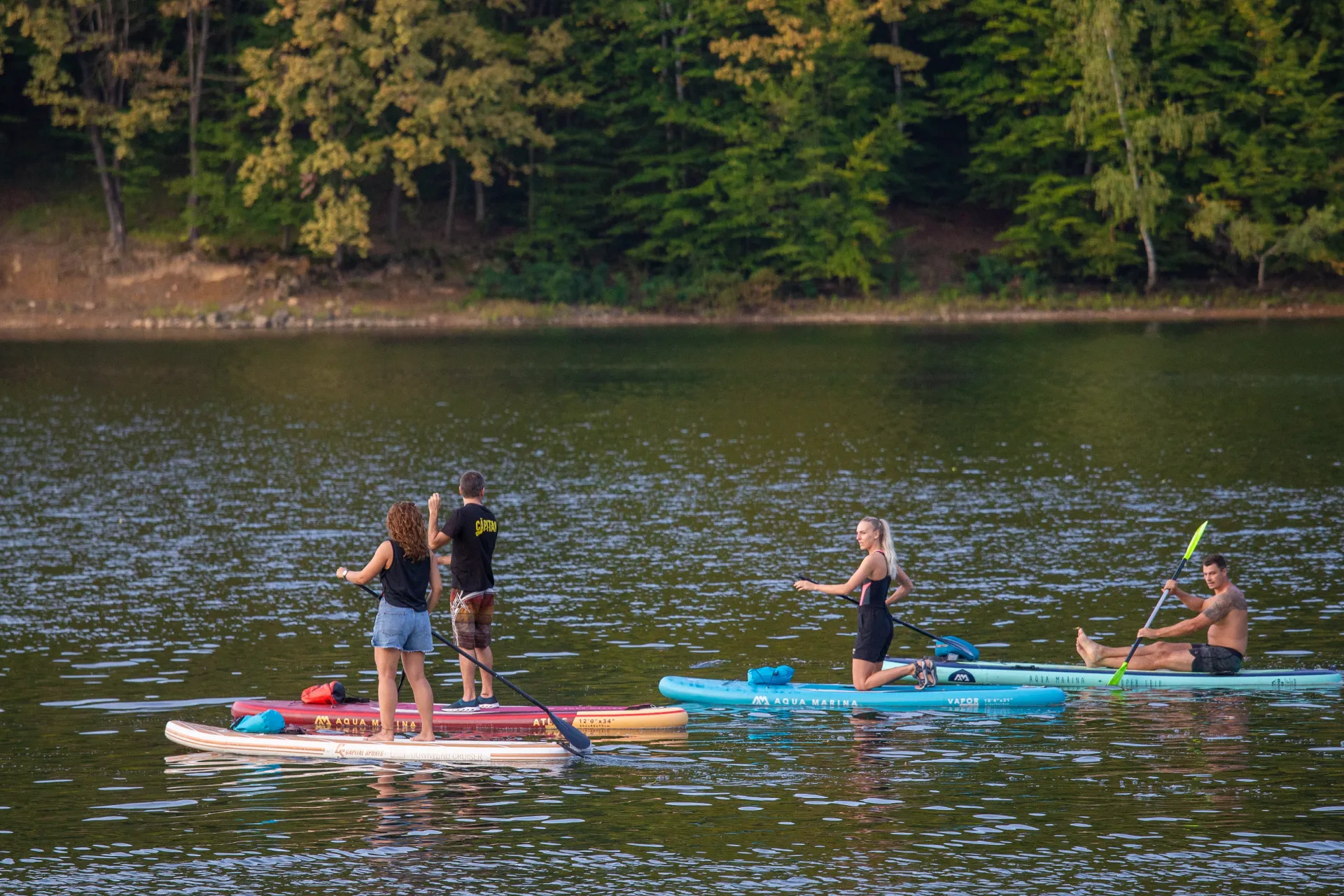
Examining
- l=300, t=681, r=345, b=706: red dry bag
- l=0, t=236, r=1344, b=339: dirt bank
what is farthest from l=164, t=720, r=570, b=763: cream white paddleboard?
l=0, t=236, r=1344, b=339: dirt bank

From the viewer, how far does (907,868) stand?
1269cm

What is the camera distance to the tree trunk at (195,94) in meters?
74.6

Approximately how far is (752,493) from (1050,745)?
16690 mm

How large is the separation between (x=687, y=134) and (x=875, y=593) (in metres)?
64.6

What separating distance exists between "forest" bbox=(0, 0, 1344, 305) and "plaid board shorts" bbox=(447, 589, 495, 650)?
56267 mm

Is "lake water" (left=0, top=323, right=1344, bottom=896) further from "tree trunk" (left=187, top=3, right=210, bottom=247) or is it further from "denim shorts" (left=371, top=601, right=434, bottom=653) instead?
"tree trunk" (left=187, top=3, right=210, bottom=247)

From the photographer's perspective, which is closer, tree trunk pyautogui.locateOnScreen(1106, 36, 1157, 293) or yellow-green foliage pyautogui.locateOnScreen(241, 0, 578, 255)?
yellow-green foliage pyautogui.locateOnScreen(241, 0, 578, 255)

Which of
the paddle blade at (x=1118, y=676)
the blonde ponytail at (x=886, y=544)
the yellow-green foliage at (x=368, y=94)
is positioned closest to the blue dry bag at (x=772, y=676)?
the blonde ponytail at (x=886, y=544)

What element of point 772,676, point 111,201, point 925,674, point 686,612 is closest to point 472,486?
point 772,676

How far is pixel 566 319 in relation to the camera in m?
74.4

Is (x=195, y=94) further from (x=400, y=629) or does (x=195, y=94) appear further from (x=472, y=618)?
(x=400, y=629)

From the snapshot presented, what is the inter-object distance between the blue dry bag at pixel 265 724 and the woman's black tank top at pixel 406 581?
1.93 metres

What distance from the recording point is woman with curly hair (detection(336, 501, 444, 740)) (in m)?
15.1

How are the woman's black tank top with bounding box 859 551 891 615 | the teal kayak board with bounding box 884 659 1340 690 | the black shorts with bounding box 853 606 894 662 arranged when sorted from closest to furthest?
the woman's black tank top with bounding box 859 551 891 615 → the black shorts with bounding box 853 606 894 662 → the teal kayak board with bounding box 884 659 1340 690
